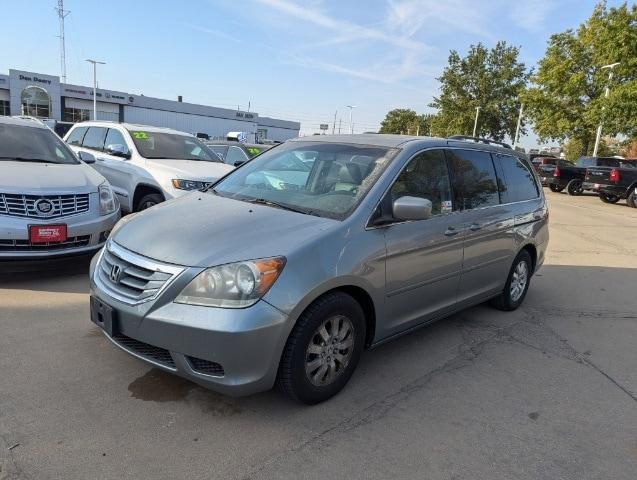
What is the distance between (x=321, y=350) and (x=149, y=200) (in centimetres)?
555

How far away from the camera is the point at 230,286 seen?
2811mm

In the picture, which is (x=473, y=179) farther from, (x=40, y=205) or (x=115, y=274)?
(x=40, y=205)

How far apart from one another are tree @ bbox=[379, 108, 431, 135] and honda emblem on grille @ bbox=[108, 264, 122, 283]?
281ft

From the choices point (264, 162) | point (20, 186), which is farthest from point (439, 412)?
point (20, 186)

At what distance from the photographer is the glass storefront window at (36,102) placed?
170 feet

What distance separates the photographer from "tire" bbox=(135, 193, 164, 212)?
25.4 ft

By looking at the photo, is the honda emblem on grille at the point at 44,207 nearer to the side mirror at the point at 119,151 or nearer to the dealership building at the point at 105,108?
the side mirror at the point at 119,151

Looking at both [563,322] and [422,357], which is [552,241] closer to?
[563,322]

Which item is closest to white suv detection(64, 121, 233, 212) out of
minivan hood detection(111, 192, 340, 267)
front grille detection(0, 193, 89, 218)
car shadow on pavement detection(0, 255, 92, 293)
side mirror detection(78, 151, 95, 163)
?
side mirror detection(78, 151, 95, 163)

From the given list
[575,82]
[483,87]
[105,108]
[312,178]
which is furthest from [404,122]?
[312,178]

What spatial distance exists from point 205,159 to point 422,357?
20.2 feet

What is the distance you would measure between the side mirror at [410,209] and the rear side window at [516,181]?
72.3 inches

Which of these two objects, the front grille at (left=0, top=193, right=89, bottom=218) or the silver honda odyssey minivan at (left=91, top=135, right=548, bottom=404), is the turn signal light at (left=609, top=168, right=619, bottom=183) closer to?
the silver honda odyssey minivan at (left=91, top=135, right=548, bottom=404)

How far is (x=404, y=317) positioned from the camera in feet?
12.4
